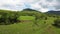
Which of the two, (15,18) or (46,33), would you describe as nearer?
(46,33)

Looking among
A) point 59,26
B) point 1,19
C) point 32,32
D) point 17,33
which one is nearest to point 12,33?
point 17,33

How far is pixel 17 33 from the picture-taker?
54.6 m

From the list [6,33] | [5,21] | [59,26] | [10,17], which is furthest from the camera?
[10,17]

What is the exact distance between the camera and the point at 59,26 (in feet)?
233

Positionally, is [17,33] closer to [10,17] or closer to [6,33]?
[6,33]

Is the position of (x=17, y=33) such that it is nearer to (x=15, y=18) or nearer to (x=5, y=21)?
(x=5, y=21)

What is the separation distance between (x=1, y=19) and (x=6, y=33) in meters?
30.5

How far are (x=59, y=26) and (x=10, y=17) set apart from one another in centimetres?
2701

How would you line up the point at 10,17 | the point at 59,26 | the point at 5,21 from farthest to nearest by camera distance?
the point at 10,17 < the point at 5,21 < the point at 59,26

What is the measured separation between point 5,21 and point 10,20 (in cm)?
397

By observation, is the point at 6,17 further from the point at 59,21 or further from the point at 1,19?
the point at 59,21

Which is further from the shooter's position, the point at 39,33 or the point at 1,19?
the point at 1,19

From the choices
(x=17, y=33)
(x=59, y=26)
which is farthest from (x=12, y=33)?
(x=59, y=26)

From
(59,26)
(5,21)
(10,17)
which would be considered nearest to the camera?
(59,26)
